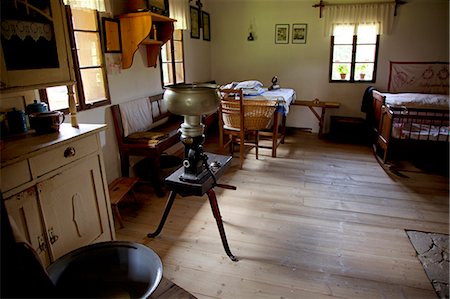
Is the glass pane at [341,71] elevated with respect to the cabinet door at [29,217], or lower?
elevated

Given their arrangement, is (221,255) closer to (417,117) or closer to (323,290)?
(323,290)

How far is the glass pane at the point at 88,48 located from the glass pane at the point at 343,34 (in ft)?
12.3

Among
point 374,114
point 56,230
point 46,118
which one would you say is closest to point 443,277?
point 56,230

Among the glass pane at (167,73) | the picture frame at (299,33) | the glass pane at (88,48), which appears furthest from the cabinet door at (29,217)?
the picture frame at (299,33)

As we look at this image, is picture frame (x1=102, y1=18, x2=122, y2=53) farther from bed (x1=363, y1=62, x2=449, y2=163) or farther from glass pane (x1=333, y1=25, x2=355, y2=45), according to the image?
glass pane (x1=333, y1=25, x2=355, y2=45)

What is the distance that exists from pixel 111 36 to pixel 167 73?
1.32 meters

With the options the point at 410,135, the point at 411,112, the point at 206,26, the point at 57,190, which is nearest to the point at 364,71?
the point at 411,112

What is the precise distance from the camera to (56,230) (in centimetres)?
147

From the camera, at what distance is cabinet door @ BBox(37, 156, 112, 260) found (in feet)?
4.72

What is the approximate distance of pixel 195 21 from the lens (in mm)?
4801

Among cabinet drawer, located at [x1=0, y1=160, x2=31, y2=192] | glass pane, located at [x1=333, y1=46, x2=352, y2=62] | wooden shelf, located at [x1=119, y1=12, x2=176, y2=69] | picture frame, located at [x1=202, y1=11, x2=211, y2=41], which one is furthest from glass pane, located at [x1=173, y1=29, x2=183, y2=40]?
cabinet drawer, located at [x1=0, y1=160, x2=31, y2=192]

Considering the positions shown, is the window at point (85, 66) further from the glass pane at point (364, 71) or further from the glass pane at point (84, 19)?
the glass pane at point (364, 71)

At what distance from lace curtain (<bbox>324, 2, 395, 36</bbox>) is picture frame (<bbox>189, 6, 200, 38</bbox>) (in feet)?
6.76

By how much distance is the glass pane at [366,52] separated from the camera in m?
4.85
